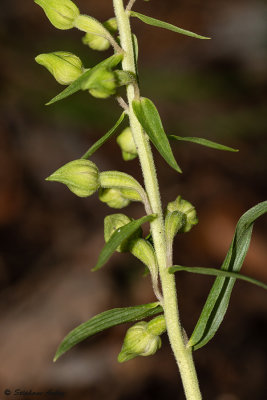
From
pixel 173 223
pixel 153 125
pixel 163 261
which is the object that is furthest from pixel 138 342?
pixel 153 125

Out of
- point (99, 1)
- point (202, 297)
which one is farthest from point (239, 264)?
point (99, 1)

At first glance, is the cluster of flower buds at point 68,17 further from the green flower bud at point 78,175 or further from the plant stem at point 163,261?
the green flower bud at point 78,175

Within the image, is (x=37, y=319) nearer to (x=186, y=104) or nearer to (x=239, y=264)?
(x=239, y=264)

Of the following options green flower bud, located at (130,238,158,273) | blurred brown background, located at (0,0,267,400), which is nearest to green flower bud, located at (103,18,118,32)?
green flower bud, located at (130,238,158,273)

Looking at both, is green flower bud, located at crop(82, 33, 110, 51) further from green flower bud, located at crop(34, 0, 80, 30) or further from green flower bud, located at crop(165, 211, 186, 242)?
green flower bud, located at crop(165, 211, 186, 242)

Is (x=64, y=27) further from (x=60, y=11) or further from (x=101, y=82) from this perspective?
(x=101, y=82)

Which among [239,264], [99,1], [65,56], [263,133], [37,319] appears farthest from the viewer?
[99,1]

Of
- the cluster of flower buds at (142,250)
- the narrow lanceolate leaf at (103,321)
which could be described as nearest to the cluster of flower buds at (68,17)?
the cluster of flower buds at (142,250)
